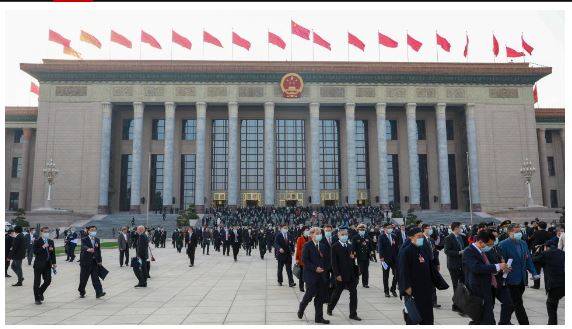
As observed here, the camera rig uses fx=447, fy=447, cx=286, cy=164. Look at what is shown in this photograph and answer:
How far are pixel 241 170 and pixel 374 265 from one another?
3496 cm

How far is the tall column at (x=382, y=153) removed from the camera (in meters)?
47.3

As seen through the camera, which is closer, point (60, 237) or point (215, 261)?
point (215, 261)

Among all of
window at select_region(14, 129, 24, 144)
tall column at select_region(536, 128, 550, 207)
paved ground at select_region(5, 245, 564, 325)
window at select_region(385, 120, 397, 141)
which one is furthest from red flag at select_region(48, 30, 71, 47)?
tall column at select_region(536, 128, 550, 207)

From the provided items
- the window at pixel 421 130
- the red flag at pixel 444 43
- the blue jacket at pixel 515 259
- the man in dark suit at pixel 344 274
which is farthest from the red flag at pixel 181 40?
the blue jacket at pixel 515 259

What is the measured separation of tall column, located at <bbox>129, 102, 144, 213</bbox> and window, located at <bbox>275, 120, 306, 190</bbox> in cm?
1509

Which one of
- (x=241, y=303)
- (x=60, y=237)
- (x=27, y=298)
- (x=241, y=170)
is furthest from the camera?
(x=241, y=170)

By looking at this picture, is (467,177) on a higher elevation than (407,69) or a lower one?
lower

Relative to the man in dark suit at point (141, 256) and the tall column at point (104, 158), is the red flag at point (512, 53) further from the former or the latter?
the man in dark suit at point (141, 256)

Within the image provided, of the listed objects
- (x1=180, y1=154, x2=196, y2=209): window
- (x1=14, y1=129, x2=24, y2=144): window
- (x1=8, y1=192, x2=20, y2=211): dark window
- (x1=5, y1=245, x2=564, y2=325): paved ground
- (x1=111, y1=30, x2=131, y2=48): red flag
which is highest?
(x1=111, y1=30, x2=131, y2=48): red flag

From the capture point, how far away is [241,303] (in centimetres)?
966

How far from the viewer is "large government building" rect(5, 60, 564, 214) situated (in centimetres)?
4691

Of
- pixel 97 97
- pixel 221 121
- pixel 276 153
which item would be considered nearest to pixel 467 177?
pixel 276 153

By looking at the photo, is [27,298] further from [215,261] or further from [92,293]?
[215,261]

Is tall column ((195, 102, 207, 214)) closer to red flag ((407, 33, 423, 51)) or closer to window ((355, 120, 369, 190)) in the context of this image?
window ((355, 120, 369, 190))
